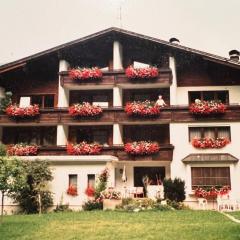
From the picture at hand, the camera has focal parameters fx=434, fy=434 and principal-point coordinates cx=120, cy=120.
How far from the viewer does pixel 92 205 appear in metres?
24.8

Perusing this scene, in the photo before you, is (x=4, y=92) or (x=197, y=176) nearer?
(x=197, y=176)

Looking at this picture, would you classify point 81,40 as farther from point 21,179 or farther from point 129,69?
point 21,179

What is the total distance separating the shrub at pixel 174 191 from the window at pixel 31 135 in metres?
9.92

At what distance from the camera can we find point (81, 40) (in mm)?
30516

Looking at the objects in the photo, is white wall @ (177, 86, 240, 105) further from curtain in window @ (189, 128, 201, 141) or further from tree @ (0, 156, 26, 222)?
tree @ (0, 156, 26, 222)

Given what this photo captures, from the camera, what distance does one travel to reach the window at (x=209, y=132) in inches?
1081

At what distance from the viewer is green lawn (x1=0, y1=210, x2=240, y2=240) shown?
14844mm

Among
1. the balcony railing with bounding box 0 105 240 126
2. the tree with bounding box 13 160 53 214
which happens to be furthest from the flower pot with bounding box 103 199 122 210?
the balcony railing with bounding box 0 105 240 126

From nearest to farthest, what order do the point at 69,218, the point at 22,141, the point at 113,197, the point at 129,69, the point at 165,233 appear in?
the point at 165,233, the point at 69,218, the point at 113,197, the point at 129,69, the point at 22,141

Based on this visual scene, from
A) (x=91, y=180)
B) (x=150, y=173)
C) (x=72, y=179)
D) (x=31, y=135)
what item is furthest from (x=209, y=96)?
(x=31, y=135)

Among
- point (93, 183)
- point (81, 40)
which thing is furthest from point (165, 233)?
point (81, 40)

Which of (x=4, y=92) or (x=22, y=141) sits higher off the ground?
(x=4, y=92)

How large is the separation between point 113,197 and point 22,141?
34.3 ft

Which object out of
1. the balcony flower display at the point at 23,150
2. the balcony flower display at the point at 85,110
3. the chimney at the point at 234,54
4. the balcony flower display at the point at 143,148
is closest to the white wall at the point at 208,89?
the balcony flower display at the point at 143,148
